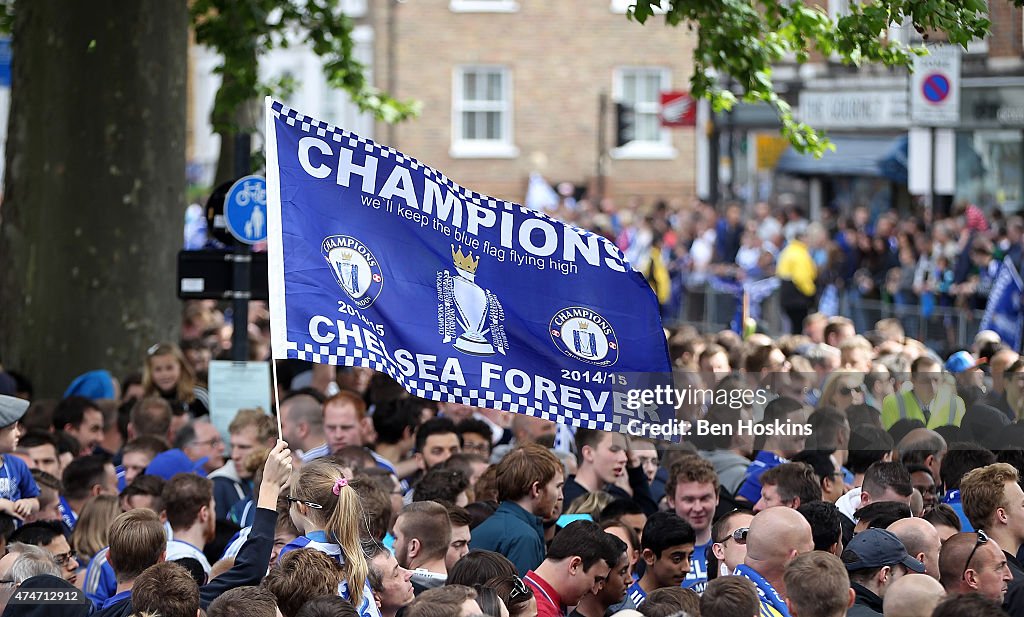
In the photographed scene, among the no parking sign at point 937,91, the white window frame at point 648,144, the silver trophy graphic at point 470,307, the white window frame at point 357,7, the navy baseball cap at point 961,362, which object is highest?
the white window frame at point 357,7

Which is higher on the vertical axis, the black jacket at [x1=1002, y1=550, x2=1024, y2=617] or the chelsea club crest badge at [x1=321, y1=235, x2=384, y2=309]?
the chelsea club crest badge at [x1=321, y1=235, x2=384, y2=309]

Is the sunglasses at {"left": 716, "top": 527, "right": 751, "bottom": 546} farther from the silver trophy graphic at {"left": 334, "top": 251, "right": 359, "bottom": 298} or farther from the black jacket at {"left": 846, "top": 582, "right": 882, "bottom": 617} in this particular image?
the silver trophy graphic at {"left": 334, "top": 251, "right": 359, "bottom": 298}

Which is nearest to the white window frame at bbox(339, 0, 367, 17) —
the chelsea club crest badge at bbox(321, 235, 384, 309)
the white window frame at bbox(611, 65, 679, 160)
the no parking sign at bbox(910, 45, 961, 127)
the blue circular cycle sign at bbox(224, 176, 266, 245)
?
the white window frame at bbox(611, 65, 679, 160)

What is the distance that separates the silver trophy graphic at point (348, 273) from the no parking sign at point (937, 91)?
10521 mm

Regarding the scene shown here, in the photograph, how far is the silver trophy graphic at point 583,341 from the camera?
8.23 meters

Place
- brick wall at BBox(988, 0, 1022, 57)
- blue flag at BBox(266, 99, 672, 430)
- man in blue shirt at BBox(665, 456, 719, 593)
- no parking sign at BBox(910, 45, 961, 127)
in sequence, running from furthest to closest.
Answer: brick wall at BBox(988, 0, 1022, 57), no parking sign at BBox(910, 45, 961, 127), man in blue shirt at BBox(665, 456, 719, 593), blue flag at BBox(266, 99, 672, 430)

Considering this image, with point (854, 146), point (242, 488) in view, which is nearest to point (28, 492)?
point (242, 488)

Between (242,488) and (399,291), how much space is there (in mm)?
2503

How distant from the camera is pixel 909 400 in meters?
10.6

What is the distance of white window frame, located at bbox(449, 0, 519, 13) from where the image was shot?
39.3 m

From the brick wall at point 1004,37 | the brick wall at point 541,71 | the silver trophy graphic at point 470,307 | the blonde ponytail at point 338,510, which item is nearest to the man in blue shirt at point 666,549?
the silver trophy graphic at point 470,307

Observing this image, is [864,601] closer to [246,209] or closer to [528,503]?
[528,503]

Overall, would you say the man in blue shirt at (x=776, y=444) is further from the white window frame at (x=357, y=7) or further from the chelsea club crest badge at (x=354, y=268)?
the white window frame at (x=357, y=7)

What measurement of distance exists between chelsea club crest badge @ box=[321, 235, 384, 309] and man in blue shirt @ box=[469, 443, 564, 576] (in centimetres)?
118
